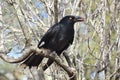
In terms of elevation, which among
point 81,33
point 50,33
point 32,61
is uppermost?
point 50,33

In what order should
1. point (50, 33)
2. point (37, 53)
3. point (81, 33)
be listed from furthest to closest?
point (81, 33) < point (50, 33) < point (37, 53)

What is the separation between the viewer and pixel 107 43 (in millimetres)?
4418

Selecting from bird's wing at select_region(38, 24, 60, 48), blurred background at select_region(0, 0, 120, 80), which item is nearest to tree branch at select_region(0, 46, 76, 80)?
blurred background at select_region(0, 0, 120, 80)

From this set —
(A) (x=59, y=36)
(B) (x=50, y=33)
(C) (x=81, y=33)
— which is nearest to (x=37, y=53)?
(B) (x=50, y=33)

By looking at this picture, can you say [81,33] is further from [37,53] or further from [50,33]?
[37,53]

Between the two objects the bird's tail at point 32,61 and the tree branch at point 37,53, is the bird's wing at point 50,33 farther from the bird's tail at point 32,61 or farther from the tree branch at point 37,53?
the tree branch at point 37,53

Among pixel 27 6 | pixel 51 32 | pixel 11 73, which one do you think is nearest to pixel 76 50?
pixel 51 32

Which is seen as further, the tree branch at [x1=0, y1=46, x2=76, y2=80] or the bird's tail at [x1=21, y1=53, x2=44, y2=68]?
the bird's tail at [x1=21, y1=53, x2=44, y2=68]

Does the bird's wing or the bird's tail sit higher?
the bird's wing

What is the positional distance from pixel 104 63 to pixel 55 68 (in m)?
0.70

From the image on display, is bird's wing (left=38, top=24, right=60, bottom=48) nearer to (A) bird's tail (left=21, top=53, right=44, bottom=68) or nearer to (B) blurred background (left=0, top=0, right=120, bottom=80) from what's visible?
(B) blurred background (left=0, top=0, right=120, bottom=80)

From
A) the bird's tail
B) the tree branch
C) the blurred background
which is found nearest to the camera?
the tree branch

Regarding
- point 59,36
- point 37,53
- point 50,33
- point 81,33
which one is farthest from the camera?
point 81,33

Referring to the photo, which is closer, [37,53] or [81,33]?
[37,53]
